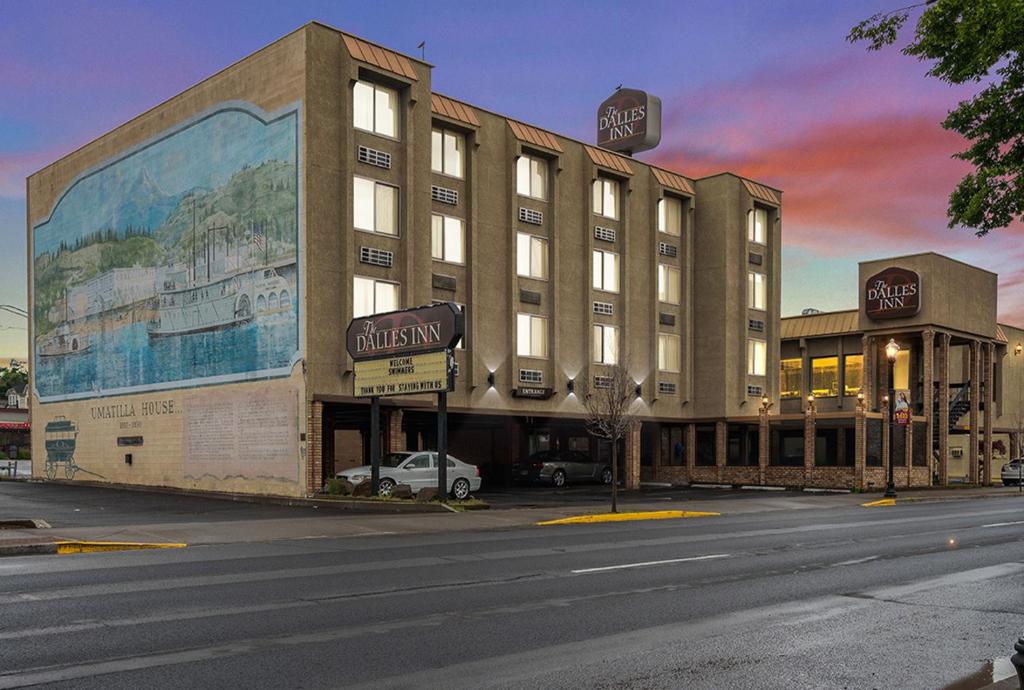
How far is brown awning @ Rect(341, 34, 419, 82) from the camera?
104 feet

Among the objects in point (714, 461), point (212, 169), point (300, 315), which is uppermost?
point (212, 169)

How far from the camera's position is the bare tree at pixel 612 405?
28359mm

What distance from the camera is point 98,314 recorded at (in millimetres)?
40688

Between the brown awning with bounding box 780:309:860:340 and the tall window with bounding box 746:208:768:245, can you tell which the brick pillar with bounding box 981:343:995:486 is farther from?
the tall window with bounding box 746:208:768:245

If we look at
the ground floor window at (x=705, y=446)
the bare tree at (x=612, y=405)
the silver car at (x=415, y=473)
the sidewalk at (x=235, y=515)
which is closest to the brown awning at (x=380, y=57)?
the bare tree at (x=612, y=405)

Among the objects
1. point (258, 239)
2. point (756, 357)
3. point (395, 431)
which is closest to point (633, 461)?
point (756, 357)

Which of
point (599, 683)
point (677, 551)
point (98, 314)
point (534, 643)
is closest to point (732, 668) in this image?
point (599, 683)

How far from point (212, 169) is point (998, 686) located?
32.5 meters

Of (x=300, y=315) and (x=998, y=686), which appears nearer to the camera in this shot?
(x=998, y=686)

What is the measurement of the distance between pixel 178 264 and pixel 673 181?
23.2m

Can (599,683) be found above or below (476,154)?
below

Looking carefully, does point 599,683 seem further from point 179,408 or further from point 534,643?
point 179,408

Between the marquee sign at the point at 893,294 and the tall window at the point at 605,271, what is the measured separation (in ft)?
48.1

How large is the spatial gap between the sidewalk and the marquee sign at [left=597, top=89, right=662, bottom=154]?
21.6 meters
